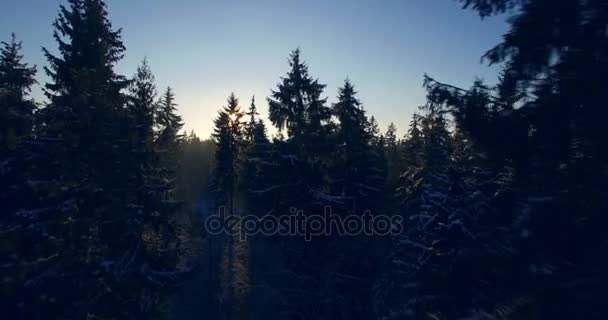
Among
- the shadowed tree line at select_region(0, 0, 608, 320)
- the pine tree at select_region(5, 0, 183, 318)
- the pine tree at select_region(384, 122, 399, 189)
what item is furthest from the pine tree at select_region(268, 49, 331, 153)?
the pine tree at select_region(384, 122, 399, 189)

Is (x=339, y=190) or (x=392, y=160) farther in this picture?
(x=392, y=160)

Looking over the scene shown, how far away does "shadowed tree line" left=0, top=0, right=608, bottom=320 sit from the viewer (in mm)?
6578

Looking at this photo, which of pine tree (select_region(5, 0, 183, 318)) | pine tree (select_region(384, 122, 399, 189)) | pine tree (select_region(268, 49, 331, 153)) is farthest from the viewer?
pine tree (select_region(384, 122, 399, 189))

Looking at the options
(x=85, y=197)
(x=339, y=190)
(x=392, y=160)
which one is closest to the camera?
(x=85, y=197)

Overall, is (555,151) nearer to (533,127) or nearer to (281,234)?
(533,127)

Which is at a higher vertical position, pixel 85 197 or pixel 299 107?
pixel 299 107

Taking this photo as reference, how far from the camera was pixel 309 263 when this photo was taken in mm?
17859

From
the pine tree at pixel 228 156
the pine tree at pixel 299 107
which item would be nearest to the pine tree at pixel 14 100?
the pine tree at pixel 299 107

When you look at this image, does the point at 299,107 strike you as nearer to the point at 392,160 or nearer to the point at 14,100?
the point at 14,100

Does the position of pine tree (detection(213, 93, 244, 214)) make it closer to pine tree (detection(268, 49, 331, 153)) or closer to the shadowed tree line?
the shadowed tree line

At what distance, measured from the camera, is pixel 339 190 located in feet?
68.9

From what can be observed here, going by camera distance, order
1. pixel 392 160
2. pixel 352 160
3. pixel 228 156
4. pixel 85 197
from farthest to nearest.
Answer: pixel 392 160, pixel 228 156, pixel 352 160, pixel 85 197

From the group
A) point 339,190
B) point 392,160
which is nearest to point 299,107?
point 339,190

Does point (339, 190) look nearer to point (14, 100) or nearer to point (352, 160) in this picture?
point (352, 160)
